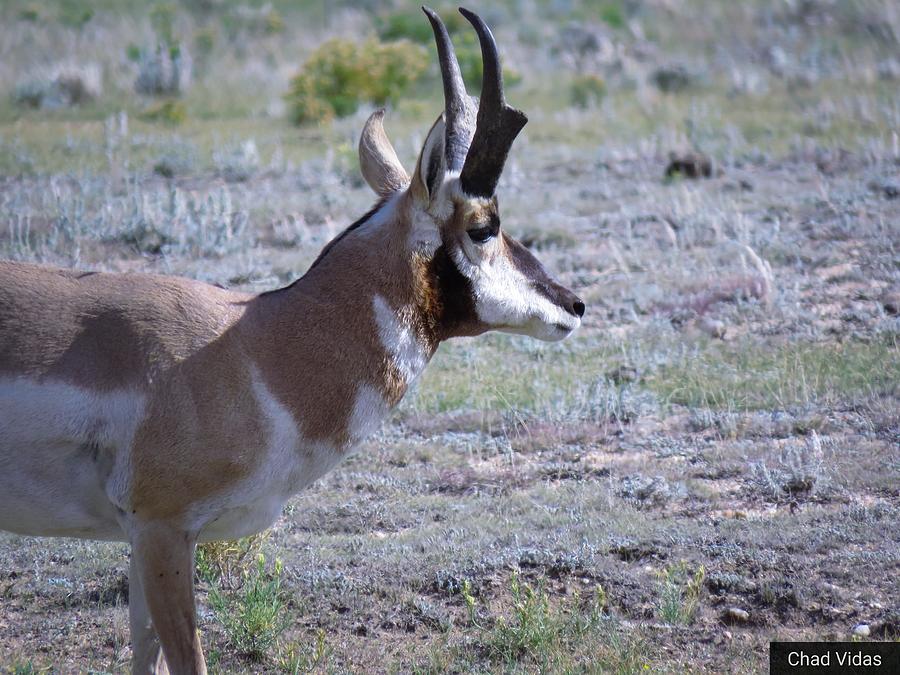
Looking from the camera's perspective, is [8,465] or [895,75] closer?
[8,465]

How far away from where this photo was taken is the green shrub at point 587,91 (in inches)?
799

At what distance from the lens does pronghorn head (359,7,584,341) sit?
14.5 feet

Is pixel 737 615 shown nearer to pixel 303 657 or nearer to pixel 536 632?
pixel 536 632

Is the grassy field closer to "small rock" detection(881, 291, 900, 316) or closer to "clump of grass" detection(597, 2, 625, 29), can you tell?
"small rock" detection(881, 291, 900, 316)

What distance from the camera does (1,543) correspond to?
6.39 m

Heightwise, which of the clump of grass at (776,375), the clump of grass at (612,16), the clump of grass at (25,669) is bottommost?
the clump of grass at (612,16)

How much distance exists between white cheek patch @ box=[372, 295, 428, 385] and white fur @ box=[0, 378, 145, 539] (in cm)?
96

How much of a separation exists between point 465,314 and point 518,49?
22.7m

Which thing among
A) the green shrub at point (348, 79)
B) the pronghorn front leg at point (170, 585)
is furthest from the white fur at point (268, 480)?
the green shrub at point (348, 79)

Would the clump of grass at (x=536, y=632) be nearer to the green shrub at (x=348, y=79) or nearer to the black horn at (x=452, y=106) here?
the black horn at (x=452, y=106)

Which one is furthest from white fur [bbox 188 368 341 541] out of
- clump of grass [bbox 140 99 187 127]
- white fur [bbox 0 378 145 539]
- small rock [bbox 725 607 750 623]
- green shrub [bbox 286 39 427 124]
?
clump of grass [bbox 140 99 187 127]

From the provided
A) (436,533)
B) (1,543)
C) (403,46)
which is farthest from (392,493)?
(403,46)

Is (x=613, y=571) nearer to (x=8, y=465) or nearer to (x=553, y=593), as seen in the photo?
(x=553, y=593)

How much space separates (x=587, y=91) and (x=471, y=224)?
16.5m
